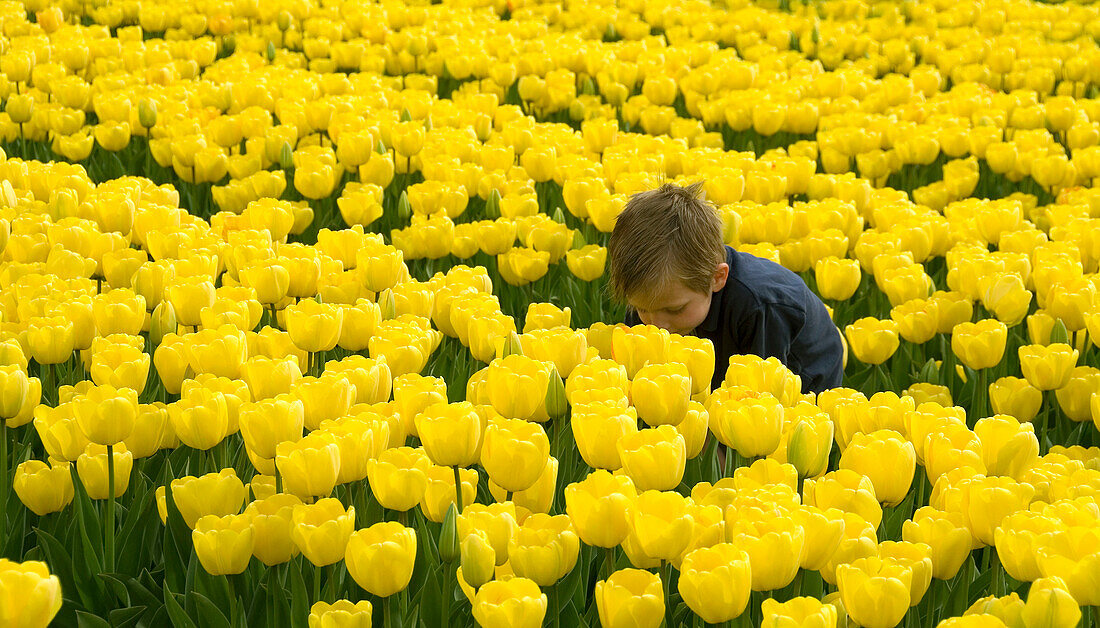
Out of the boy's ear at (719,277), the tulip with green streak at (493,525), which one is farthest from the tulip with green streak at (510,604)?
the boy's ear at (719,277)

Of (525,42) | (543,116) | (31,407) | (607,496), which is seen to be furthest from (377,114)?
(607,496)

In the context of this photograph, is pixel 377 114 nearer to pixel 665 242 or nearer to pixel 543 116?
pixel 543 116

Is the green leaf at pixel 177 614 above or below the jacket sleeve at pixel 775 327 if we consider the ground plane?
above

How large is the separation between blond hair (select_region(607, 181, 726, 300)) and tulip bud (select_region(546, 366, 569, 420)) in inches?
40.8

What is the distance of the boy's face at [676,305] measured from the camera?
131 inches

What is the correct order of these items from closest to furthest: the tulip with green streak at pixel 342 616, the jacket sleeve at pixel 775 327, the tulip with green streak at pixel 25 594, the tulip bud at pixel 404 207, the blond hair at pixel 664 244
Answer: the tulip with green streak at pixel 25 594, the tulip with green streak at pixel 342 616, the blond hair at pixel 664 244, the jacket sleeve at pixel 775 327, the tulip bud at pixel 404 207

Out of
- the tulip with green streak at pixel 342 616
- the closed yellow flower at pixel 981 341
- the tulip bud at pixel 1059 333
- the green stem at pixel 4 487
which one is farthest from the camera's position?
the tulip bud at pixel 1059 333

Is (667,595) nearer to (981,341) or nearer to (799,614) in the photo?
(799,614)

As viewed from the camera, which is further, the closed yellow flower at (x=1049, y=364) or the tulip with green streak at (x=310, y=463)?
the closed yellow flower at (x=1049, y=364)

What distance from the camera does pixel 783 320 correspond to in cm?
362

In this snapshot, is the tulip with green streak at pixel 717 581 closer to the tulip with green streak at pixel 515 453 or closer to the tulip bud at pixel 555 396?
the tulip with green streak at pixel 515 453

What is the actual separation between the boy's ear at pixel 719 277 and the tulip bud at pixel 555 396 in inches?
49.2

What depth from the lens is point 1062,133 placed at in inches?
231

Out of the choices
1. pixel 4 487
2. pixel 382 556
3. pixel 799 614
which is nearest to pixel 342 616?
pixel 382 556
